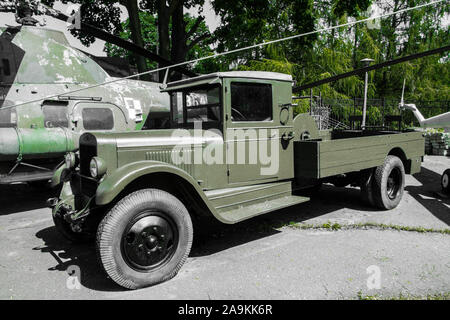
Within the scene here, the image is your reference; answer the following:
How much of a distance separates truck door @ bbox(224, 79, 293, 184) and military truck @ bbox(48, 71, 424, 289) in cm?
1

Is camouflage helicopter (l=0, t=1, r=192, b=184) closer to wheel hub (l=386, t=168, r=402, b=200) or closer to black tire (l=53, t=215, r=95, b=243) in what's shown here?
black tire (l=53, t=215, r=95, b=243)

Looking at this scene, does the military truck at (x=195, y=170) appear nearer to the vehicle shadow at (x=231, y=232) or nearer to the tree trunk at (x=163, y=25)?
the vehicle shadow at (x=231, y=232)

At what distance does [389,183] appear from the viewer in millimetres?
5539

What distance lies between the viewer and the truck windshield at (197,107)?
3895 millimetres

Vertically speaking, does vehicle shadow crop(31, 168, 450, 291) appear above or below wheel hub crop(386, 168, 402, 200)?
below

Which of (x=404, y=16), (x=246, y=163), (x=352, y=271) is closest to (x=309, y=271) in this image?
(x=352, y=271)

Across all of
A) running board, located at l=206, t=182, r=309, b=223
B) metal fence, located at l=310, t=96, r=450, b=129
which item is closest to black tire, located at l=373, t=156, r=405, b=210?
running board, located at l=206, t=182, r=309, b=223

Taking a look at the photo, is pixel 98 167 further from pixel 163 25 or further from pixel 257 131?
pixel 163 25

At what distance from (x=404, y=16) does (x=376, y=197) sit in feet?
61.6

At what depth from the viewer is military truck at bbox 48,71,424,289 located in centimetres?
296

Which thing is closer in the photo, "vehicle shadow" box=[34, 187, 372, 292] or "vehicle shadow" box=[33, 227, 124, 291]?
"vehicle shadow" box=[33, 227, 124, 291]

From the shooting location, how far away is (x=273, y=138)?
169 inches
